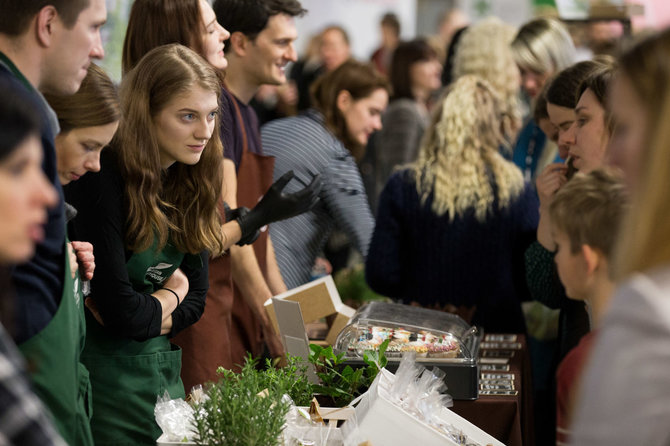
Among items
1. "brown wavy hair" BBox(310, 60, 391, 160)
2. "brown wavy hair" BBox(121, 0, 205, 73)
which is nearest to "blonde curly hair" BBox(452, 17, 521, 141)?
"brown wavy hair" BBox(310, 60, 391, 160)

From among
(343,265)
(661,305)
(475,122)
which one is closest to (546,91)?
(475,122)

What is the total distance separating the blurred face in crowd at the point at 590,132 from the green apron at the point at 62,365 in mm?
1489

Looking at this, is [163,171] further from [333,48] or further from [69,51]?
[333,48]

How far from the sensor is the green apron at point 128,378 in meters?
2.04

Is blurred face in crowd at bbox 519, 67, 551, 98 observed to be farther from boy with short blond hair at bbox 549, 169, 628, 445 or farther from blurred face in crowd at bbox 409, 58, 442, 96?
boy with short blond hair at bbox 549, 169, 628, 445

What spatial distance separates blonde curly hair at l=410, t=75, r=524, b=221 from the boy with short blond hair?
156 centimetres

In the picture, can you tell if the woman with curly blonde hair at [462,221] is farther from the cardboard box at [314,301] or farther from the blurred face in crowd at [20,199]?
the blurred face in crowd at [20,199]

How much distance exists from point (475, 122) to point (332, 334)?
94 cm

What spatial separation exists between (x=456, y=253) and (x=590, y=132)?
2.67 feet

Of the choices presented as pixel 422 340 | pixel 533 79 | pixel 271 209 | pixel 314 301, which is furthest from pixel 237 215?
pixel 533 79

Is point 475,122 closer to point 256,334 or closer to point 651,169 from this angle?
point 256,334

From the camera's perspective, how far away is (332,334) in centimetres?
285

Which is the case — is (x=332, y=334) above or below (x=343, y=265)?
above

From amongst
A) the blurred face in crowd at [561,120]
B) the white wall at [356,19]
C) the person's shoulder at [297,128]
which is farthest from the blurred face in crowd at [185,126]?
the white wall at [356,19]
